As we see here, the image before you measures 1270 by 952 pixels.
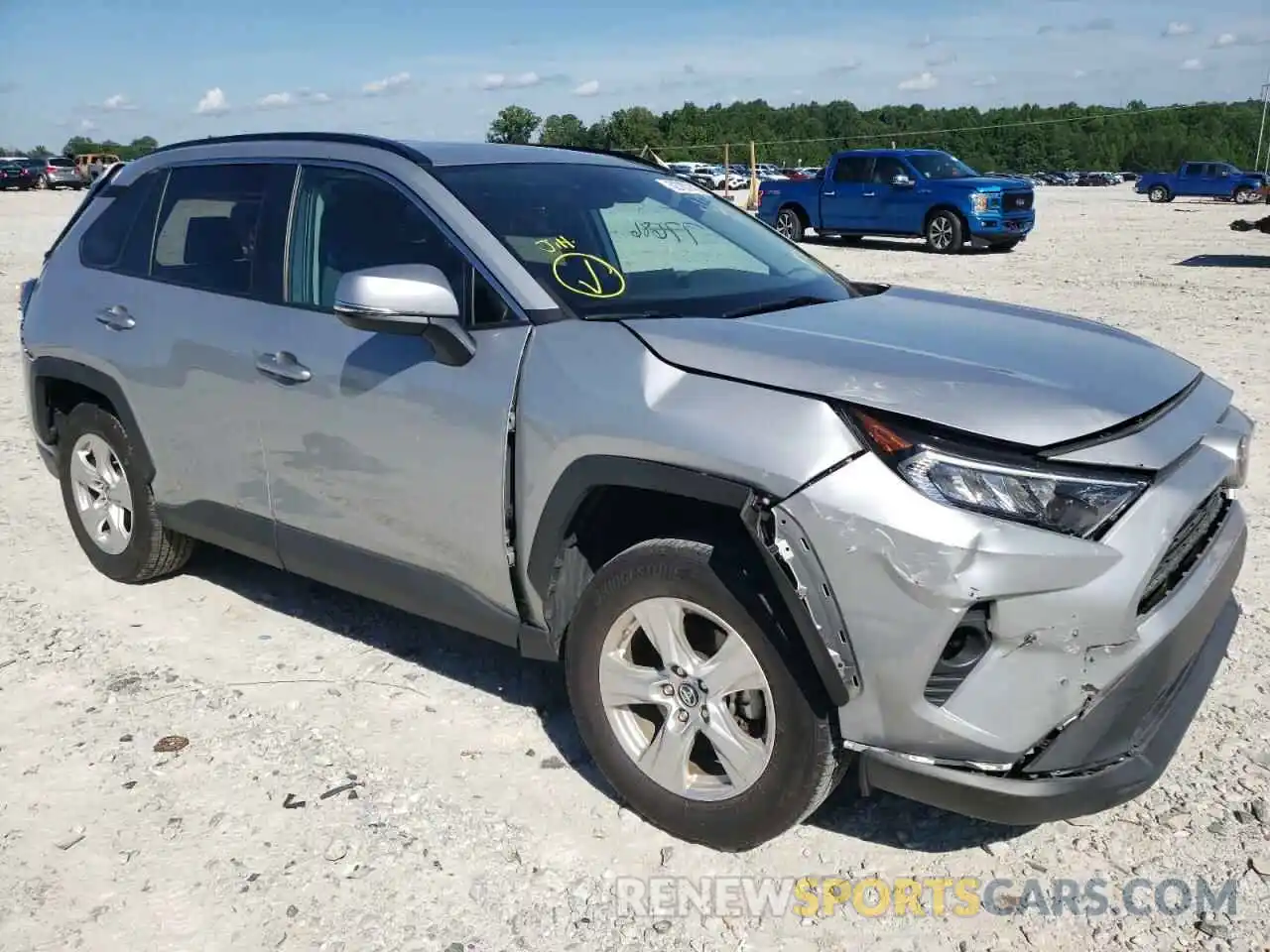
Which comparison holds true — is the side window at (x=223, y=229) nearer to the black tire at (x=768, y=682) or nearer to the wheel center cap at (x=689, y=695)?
the black tire at (x=768, y=682)

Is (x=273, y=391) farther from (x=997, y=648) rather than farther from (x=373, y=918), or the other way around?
(x=997, y=648)

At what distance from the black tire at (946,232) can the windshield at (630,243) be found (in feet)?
53.2

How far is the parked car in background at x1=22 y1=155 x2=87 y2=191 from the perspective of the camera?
4862 cm

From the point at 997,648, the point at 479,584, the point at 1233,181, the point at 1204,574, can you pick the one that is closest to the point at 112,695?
the point at 479,584

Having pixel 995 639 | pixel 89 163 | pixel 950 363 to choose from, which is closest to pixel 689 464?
pixel 950 363

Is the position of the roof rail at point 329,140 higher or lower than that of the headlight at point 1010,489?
higher

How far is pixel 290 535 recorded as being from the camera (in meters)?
3.77

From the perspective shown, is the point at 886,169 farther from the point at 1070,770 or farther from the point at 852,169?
the point at 1070,770

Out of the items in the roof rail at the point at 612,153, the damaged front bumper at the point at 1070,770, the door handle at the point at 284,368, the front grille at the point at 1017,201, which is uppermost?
the roof rail at the point at 612,153

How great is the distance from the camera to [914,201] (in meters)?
19.8

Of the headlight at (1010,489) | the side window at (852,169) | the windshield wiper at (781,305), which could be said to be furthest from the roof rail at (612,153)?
the side window at (852,169)

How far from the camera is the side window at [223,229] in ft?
12.5

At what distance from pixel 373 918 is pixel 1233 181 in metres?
46.8

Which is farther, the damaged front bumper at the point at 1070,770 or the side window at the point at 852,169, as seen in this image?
the side window at the point at 852,169
